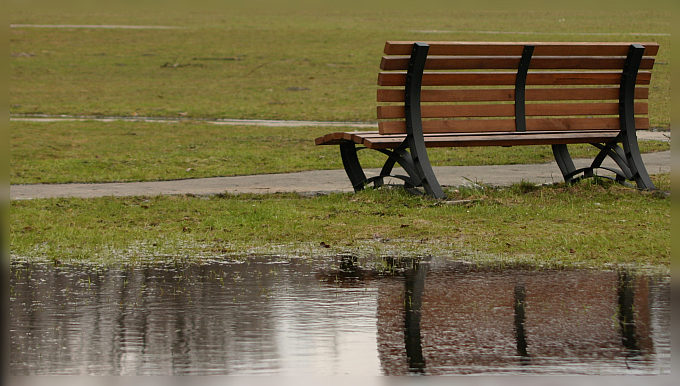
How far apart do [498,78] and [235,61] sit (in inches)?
948

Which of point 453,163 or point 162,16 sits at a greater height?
point 162,16

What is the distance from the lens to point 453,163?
Result: 1283 centimetres

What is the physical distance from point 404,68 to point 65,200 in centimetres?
335

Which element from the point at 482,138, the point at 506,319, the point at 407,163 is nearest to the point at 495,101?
the point at 482,138

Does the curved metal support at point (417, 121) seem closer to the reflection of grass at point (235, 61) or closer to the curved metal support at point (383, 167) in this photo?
the curved metal support at point (383, 167)

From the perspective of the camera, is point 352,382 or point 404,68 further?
point 404,68

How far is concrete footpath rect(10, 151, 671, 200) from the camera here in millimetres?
10539

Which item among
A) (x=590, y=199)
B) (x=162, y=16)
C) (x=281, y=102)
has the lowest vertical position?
(x=590, y=199)

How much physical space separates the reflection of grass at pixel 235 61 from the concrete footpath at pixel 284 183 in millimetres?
6615

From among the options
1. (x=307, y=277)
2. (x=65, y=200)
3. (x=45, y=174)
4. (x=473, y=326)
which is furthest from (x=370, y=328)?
(x=45, y=174)

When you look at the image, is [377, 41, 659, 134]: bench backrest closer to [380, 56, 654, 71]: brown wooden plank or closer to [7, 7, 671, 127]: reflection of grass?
[380, 56, 654, 71]: brown wooden plank

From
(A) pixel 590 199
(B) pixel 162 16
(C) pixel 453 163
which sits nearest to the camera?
(A) pixel 590 199

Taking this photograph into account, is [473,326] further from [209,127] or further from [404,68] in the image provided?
[209,127]

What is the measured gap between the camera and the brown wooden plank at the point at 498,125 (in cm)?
954
